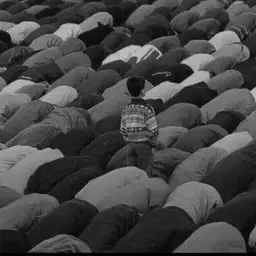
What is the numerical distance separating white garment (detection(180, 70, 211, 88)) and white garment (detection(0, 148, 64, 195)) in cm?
169

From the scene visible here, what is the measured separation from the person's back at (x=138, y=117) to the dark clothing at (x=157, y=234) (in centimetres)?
92

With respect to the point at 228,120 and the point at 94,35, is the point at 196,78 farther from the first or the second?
the point at 94,35

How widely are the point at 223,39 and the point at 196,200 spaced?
3.73 metres

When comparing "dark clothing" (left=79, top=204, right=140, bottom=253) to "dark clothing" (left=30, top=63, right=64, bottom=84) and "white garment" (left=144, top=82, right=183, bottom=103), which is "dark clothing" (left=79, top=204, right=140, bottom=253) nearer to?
"white garment" (left=144, top=82, right=183, bottom=103)

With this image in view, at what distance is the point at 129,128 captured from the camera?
213 inches

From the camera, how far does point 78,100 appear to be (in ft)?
24.0

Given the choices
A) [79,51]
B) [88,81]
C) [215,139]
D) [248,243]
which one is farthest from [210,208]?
[79,51]

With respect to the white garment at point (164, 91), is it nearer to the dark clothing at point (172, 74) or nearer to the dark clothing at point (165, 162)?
the dark clothing at point (172, 74)

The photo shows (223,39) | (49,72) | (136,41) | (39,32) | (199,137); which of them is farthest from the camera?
(39,32)

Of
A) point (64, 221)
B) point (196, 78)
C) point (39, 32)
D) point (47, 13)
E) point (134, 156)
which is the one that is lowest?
point (47, 13)

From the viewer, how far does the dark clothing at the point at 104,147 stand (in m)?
6.04

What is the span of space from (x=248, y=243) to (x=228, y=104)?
238 cm

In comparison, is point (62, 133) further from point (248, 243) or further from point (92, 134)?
point (248, 243)

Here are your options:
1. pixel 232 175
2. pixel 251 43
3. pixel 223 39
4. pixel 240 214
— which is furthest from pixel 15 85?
pixel 240 214
